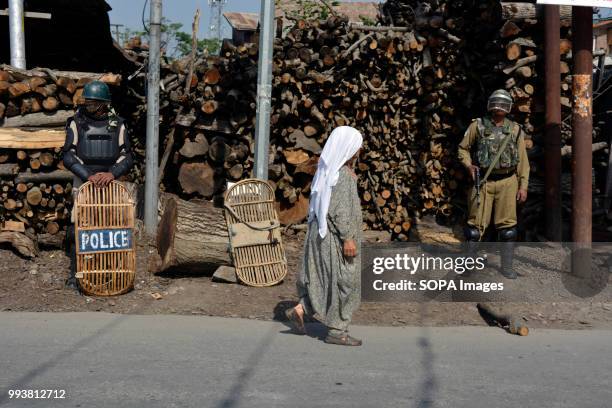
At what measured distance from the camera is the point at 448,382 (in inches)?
195

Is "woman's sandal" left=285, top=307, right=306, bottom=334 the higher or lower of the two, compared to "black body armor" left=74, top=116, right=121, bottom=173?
lower

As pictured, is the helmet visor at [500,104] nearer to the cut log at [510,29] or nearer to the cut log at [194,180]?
the cut log at [510,29]

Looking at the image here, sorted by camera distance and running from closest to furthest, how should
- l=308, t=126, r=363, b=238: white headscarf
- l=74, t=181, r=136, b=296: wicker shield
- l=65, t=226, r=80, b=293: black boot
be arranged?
l=308, t=126, r=363, b=238: white headscarf < l=74, t=181, r=136, b=296: wicker shield < l=65, t=226, r=80, b=293: black boot

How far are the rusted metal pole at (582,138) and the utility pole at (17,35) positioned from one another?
7.06 metres

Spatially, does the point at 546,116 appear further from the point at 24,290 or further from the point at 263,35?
the point at 24,290

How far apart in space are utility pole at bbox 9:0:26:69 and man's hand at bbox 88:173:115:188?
3.56 meters

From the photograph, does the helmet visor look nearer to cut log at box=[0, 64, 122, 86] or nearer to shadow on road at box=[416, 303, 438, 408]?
shadow on road at box=[416, 303, 438, 408]

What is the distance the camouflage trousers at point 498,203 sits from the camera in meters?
8.09

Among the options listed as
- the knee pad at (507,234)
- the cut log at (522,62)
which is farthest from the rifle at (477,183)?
the cut log at (522,62)

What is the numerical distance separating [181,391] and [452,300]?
3668mm

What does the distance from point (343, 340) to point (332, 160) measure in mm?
1415

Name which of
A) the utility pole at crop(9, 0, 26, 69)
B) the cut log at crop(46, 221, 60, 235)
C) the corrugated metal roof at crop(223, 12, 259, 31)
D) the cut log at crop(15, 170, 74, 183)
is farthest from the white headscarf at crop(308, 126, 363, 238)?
the corrugated metal roof at crop(223, 12, 259, 31)

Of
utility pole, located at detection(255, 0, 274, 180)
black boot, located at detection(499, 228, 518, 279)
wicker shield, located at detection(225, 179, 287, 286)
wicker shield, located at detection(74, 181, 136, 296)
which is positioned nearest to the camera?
wicker shield, located at detection(74, 181, 136, 296)

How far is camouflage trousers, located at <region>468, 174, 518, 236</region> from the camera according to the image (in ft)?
26.6
